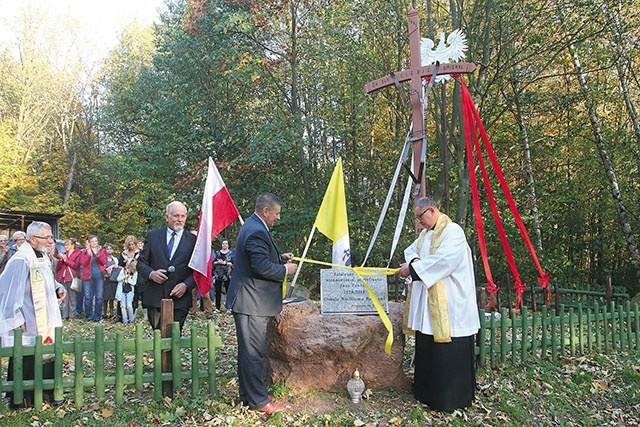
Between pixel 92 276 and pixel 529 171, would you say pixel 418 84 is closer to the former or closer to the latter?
pixel 92 276

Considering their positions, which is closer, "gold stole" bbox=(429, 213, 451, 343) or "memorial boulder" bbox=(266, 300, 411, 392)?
"gold stole" bbox=(429, 213, 451, 343)

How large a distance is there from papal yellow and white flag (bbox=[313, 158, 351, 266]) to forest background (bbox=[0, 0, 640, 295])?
613 centimetres

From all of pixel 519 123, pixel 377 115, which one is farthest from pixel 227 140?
pixel 519 123

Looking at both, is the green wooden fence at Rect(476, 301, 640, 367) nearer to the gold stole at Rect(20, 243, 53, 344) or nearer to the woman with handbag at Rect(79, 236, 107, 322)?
the gold stole at Rect(20, 243, 53, 344)

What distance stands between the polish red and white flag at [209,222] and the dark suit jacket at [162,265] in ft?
0.35

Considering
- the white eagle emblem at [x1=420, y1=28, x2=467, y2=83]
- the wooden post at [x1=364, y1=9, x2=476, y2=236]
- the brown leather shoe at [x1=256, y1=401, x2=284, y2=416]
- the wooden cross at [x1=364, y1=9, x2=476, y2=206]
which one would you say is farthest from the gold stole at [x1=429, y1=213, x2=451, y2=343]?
the white eagle emblem at [x1=420, y1=28, x2=467, y2=83]

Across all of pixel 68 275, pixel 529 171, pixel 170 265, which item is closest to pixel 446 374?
pixel 170 265


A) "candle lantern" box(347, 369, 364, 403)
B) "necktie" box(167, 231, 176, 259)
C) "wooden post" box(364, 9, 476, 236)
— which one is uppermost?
Result: "wooden post" box(364, 9, 476, 236)

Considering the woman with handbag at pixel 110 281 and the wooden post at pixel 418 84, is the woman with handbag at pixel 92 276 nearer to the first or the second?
the woman with handbag at pixel 110 281

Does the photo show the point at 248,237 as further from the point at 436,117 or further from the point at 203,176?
the point at 203,176

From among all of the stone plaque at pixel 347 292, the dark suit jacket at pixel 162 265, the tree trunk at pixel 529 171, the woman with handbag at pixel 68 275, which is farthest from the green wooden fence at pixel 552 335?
the woman with handbag at pixel 68 275

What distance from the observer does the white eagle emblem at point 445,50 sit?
5.75m

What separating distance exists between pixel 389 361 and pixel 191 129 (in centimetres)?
1302

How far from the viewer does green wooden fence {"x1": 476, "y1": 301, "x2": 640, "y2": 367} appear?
618 centimetres
